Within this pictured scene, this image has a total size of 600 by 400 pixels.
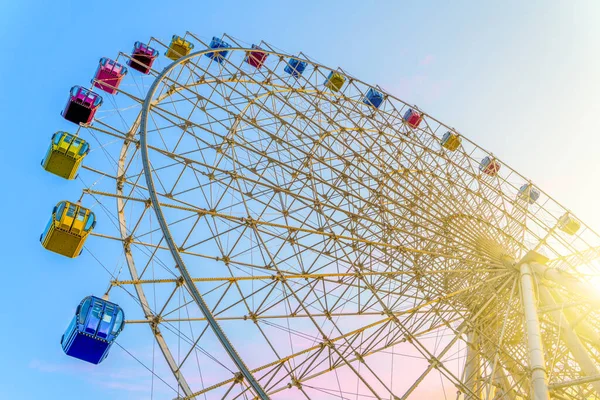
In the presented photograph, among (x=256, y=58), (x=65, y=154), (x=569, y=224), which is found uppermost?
(x=256, y=58)

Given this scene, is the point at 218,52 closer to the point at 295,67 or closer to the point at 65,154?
the point at 295,67

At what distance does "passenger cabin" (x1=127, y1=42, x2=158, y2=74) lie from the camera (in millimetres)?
19156

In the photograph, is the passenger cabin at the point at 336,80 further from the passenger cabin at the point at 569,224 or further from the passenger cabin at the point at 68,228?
the passenger cabin at the point at 569,224

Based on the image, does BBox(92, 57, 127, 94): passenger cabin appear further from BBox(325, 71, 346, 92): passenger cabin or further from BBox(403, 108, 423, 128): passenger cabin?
BBox(403, 108, 423, 128): passenger cabin

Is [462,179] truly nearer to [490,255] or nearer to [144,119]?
[490,255]

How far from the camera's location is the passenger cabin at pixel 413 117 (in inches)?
1000

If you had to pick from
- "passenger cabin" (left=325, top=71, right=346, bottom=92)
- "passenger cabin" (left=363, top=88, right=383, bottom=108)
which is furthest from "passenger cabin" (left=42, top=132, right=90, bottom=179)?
"passenger cabin" (left=363, top=88, right=383, bottom=108)

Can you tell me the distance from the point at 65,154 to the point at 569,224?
82.0ft

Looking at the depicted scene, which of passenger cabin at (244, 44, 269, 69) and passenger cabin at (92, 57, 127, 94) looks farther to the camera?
passenger cabin at (244, 44, 269, 69)

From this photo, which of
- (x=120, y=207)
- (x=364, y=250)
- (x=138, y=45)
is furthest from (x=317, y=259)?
(x=138, y=45)

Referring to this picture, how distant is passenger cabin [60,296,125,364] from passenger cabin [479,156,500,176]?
2025 cm

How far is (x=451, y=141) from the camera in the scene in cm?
2638

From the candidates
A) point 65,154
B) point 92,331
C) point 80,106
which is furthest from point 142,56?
point 92,331

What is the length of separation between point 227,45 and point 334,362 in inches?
537
